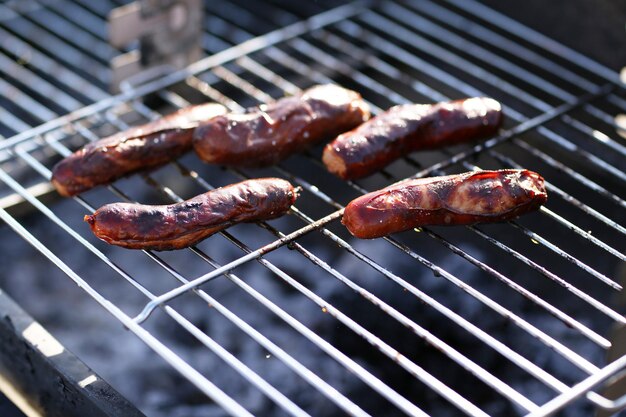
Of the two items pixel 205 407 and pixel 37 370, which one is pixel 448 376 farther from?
pixel 37 370

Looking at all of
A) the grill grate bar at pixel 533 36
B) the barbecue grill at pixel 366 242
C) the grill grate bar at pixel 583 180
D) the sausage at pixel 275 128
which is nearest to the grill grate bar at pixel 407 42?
the barbecue grill at pixel 366 242

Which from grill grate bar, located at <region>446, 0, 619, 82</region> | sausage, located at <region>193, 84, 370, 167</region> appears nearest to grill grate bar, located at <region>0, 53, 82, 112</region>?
sausage, located at <region>193, 84, 370, 167</region>

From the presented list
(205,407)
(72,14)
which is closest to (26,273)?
(205,407)

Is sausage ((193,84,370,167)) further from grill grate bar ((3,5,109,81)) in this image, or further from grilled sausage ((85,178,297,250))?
grill grate bar ((3,5,109,81))

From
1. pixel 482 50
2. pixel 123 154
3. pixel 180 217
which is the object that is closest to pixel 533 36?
pixel 482 50

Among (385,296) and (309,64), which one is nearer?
(385,296)

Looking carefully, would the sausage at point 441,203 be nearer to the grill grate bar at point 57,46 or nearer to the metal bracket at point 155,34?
the metal bracket at point 155,34
